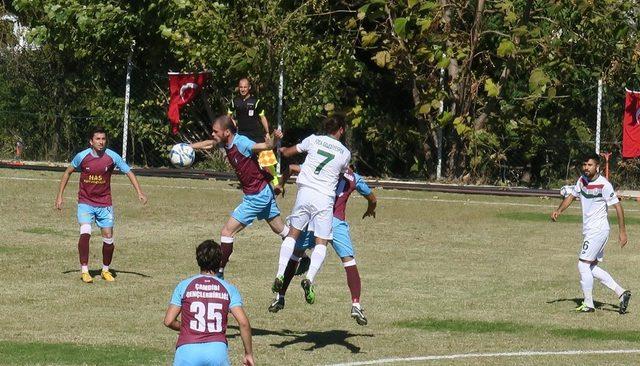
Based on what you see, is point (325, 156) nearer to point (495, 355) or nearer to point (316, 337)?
point (316, 337)

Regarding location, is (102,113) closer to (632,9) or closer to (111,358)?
(632,9)

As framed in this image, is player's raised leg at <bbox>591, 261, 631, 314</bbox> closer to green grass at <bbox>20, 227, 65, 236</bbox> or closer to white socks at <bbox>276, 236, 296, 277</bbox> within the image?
white socks at <bbox>276, 236, 296, 277</bbox>

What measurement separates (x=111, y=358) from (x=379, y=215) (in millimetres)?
15906

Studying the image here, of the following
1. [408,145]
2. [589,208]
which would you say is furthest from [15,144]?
[589,208]

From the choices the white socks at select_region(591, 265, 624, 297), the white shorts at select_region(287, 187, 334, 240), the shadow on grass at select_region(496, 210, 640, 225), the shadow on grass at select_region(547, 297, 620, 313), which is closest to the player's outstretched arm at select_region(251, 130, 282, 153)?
the white shorts at select_region(287, 187, 334, 240)

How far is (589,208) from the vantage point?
17.4m

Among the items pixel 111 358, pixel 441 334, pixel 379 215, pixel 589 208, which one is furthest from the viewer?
pixel 379 215

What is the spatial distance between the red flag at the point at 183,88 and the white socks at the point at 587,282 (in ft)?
65.4

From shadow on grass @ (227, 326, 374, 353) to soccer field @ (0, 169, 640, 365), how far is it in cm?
2

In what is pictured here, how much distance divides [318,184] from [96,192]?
5.34m

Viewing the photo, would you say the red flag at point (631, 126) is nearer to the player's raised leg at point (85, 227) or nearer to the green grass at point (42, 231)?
the green grass at point (42, 231)

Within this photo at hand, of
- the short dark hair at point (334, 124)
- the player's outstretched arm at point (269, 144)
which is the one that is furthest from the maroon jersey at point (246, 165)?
the short dark hair at point (334, 124)

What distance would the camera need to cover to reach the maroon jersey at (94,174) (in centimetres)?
1891

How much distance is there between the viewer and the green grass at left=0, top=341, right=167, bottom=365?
13.1m
